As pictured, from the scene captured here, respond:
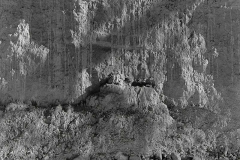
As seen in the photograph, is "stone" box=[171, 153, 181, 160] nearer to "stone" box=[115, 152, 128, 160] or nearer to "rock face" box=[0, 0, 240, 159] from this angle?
"rock face" box=[0, 0, 240, 159]

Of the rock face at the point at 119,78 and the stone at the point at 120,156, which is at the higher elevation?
the rock face at the point at 119,78

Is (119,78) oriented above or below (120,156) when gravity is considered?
above

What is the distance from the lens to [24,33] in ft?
21.2

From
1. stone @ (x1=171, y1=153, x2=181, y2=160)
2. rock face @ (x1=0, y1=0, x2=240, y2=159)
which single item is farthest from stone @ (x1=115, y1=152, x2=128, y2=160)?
stone @ (x1=171, y1=153, x2=181, y2=160)

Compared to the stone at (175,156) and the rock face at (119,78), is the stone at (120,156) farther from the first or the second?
the stone at (175,156)

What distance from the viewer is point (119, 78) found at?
659cm

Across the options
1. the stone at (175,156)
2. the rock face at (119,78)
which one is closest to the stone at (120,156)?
the rock face at (119,78)

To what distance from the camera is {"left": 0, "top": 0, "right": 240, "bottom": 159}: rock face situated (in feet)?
20.7

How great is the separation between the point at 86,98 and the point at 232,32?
2903mm

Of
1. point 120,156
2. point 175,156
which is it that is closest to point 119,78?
point 120,156

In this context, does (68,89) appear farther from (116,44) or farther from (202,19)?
(202,19)

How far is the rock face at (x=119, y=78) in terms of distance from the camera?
6320 mm

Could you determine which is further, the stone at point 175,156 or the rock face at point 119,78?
the rock face at point 119,78

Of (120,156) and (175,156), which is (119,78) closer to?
(120,156)
